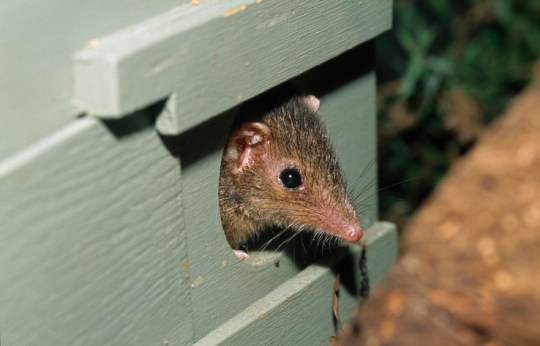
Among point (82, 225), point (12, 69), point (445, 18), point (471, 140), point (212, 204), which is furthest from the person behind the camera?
point (471, 140)

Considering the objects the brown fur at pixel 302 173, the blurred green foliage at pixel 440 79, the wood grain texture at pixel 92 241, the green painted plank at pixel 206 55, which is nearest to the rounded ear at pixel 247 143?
the brown fur at pixel 302 173

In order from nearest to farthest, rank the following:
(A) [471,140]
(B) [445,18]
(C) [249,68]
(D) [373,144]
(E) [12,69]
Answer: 1. (E) [12,69]
2. (C) [249,68]
3. (D) [373,144]
4. (B) [445,18]
5. (A) [471,140]

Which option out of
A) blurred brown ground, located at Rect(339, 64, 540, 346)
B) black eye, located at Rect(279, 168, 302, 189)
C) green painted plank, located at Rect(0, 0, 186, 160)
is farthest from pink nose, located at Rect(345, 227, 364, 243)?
blurred brown ground, located at Rect(339, 64, 540, 346)

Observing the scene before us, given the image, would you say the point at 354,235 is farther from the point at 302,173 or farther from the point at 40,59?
the point at 40,59

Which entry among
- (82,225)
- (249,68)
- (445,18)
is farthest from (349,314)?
(445,18)

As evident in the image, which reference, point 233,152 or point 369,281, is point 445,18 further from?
point 233,152

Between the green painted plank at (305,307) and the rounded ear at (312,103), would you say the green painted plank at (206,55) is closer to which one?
the rounded ear at (312,103)

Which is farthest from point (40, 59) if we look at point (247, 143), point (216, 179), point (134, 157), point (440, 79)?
point (440, 79)
